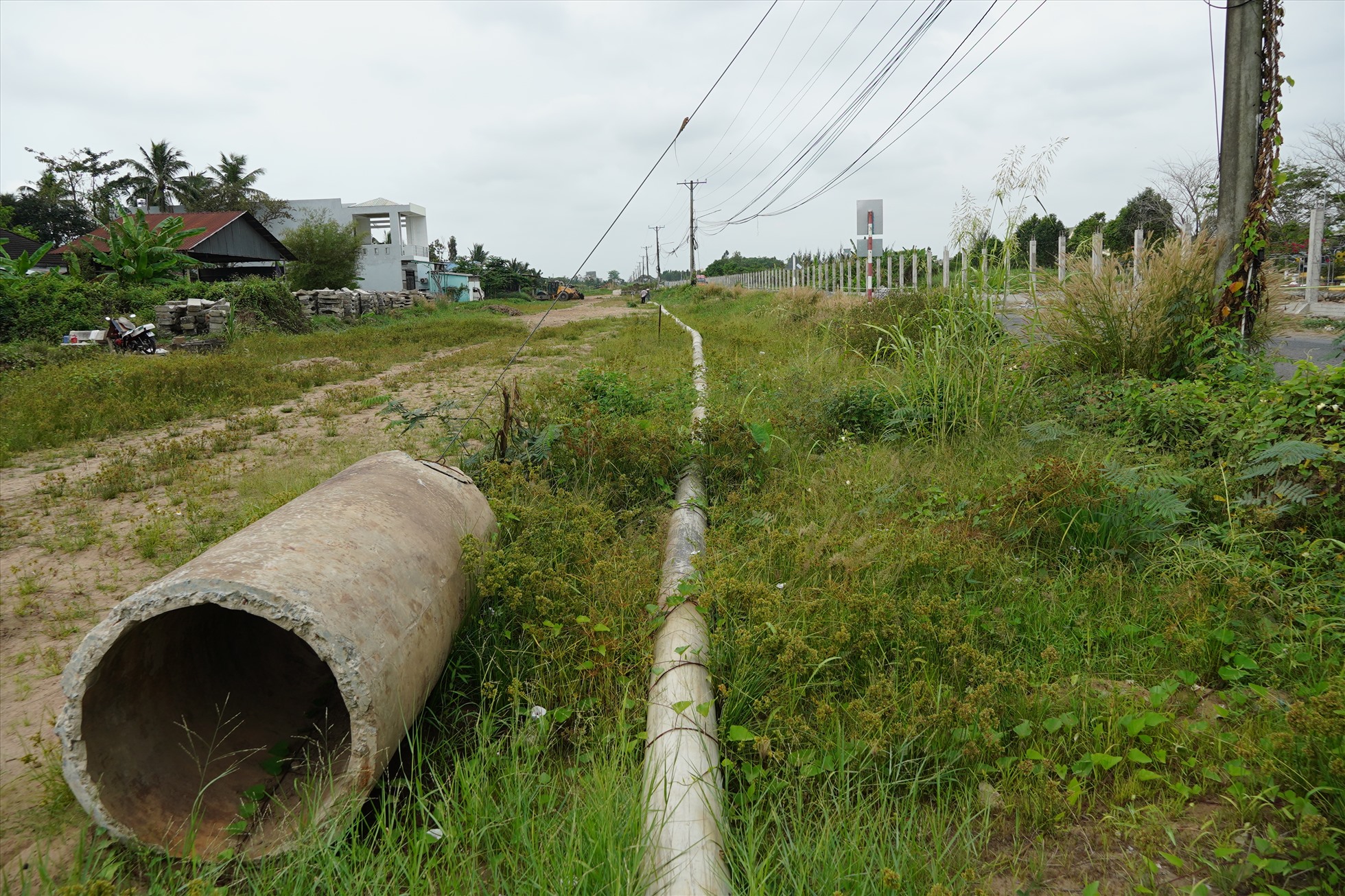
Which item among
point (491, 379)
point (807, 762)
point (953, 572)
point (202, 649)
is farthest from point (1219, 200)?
point (491, 379)

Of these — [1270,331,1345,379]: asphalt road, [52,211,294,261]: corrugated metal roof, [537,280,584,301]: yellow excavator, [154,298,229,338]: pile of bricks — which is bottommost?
[1270,331,1345,379]: asphalt road

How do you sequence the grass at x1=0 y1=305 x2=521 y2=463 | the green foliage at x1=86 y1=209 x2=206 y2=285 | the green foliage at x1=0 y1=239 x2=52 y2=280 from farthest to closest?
1. the green foliage at x1=86 y1=209 x2=206 y2=285
2. the green foliage at x1=0 y1=239 x2=52 y2=280
3. the grass at x1=0 y1=305 x2=521 y2=463

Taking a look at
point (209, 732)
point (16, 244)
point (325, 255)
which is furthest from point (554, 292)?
point (209, 732)

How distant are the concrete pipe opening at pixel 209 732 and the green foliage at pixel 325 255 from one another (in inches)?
1273

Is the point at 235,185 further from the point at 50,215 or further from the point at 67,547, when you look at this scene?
the point at 67,547

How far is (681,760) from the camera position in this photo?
Result: 2.12m

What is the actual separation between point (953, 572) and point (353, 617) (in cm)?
239

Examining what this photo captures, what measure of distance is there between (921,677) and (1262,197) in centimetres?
489

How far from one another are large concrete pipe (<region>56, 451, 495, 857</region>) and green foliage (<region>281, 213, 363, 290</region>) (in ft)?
106

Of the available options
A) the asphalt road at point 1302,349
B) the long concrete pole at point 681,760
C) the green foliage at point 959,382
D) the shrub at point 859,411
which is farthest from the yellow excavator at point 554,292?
the long concrete pole at point 681,760

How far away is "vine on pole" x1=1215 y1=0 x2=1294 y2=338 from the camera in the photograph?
521 centimetres

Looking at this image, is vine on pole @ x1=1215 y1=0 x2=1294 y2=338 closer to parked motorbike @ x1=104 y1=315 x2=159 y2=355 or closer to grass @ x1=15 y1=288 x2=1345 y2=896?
grass @ x1=15 y1=288 x2=1345 y2=896

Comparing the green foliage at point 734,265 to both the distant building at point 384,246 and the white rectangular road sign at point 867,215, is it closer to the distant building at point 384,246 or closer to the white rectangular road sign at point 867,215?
the distant building at point 384,246

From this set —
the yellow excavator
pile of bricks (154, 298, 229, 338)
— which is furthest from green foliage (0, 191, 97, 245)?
pile of bricks (154, 298, 229, 338)
